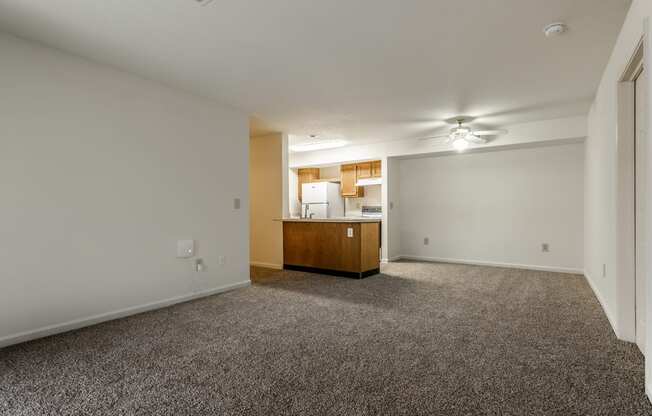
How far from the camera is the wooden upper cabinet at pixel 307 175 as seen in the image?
8.41 m

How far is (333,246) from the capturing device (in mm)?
5367

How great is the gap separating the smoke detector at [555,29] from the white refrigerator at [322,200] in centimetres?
546

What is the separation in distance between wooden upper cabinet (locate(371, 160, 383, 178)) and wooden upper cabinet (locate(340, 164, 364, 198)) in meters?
0.44

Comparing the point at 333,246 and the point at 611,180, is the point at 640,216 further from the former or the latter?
the point at 333,246

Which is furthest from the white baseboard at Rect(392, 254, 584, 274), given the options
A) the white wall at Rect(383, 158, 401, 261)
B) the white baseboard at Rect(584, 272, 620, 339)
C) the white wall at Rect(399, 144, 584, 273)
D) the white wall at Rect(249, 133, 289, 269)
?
the white wall at Rect(249, 133, 289, 269)

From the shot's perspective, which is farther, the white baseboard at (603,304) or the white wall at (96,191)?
the white baseboard at (603,304)

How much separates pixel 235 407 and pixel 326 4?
97.7 inches

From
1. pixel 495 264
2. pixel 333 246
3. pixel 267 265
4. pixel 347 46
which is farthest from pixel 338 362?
pixel 495 264

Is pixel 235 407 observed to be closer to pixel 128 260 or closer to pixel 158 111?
pixel 128 260

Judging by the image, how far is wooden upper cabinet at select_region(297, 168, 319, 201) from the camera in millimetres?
8406

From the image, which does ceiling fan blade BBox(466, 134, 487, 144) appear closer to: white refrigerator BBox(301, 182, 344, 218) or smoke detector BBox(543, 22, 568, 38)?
smoke detector BBox(543, 22, 568, 38)

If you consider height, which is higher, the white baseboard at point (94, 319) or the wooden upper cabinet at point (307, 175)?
the wooden upper cabinet at point (307, 175)

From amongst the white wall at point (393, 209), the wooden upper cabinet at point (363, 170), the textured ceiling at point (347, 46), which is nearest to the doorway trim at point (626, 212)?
the textured ceiling at point (347, 46)

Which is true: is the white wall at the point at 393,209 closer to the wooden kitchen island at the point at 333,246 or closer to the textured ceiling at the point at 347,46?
the wooden kitchen island at the point at 333,246
